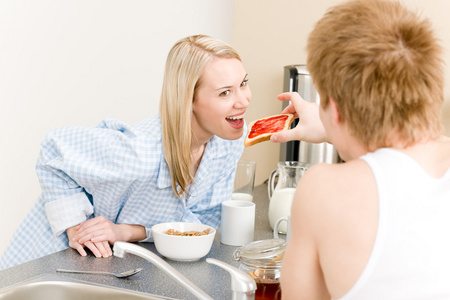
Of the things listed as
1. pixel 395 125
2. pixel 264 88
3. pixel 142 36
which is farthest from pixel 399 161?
pixel 264 88

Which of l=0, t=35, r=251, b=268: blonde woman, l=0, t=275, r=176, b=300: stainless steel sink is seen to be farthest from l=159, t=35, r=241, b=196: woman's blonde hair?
l=0, t=275, r=176, b=300: stainless steel sink

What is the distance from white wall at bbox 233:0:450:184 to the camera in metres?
3.40

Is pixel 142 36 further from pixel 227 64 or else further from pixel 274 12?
pixel 227 64

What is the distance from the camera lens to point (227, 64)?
5.16 ft

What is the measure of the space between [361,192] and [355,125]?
93 millimetres

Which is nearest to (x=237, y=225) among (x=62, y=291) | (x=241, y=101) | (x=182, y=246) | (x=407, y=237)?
(x=182, y=246)

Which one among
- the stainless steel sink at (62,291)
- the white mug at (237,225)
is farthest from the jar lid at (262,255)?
the white mug at (237,225)

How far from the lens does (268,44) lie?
3.50 meters

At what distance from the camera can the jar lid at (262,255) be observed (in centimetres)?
108

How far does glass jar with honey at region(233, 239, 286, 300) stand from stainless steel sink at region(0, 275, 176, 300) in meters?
0.21

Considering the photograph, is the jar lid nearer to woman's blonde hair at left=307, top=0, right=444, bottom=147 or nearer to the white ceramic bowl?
the white ceramic bowl

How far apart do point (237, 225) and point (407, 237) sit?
A: 2.79ft

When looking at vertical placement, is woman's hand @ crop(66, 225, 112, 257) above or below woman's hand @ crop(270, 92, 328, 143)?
below

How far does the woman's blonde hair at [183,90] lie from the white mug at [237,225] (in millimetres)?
146
